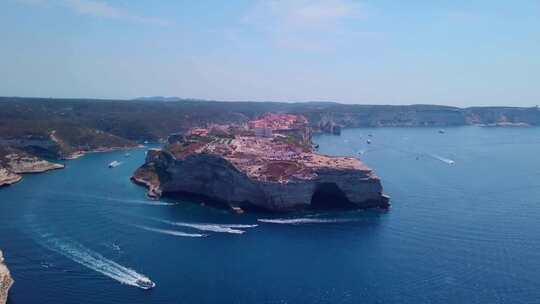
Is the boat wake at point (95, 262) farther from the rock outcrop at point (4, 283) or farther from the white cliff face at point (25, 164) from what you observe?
the white cliff face at point (25, 164)

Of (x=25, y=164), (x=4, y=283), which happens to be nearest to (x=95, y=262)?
(x=4, y=283)

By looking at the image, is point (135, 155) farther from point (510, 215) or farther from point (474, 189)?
point (510, 215)

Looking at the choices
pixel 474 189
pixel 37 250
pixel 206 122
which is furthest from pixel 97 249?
pixel 206 122

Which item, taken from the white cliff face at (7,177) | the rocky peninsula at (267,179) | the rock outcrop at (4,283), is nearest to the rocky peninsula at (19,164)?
the white cliff face at (7,177)

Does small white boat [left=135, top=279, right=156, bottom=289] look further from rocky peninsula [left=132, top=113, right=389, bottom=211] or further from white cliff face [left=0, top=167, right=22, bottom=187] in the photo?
white cliff face [left=0, top=167, right=22, bottom=187]

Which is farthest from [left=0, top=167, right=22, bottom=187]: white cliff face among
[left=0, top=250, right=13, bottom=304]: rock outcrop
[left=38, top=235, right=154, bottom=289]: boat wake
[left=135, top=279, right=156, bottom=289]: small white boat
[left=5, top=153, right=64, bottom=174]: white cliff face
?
[left=135, top=279, right=156, bottom=289]: small white boat

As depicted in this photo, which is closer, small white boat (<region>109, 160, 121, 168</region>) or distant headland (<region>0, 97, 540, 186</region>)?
distant headland (<region>0, 97, 540, 186</region>)

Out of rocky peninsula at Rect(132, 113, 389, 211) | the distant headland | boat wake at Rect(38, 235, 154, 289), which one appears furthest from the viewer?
the distant headland
